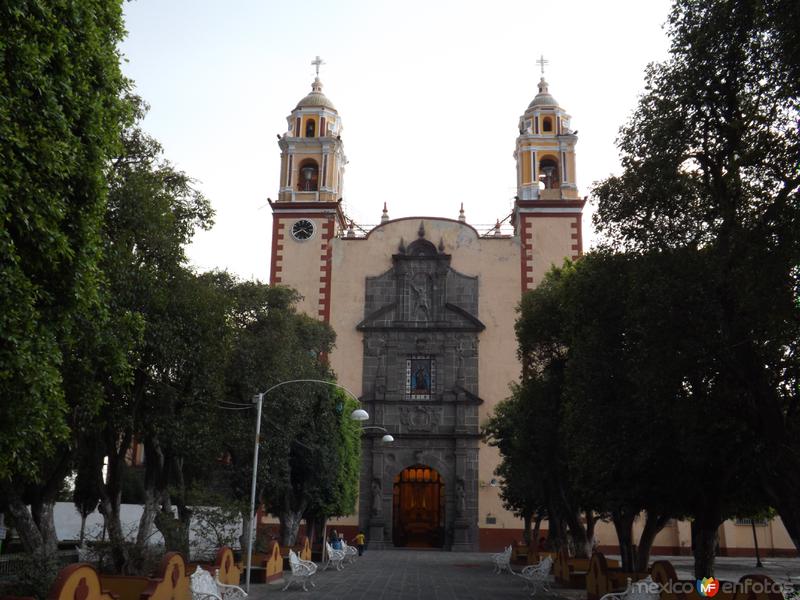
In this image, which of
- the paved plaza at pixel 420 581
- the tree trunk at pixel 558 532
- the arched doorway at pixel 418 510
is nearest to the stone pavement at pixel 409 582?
the paved plaza at pixel 420 581

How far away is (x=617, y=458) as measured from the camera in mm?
15359

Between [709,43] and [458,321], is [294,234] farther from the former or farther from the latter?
Result: [709,43]

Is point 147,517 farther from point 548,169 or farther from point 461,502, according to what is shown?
point 548,169

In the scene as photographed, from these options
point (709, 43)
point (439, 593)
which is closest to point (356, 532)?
point (439, 593)

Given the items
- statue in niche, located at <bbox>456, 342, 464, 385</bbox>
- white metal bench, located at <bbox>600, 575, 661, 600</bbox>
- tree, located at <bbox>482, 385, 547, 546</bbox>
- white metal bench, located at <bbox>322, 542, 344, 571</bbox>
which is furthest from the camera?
statue in niche, located at <bbox>456, 342, 464, 385</bbox>

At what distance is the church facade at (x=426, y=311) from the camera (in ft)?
125

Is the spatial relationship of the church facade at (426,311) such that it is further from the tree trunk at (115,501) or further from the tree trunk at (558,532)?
the tree trunk at (115,501)

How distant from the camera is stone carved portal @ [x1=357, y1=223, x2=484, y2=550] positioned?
3791cm

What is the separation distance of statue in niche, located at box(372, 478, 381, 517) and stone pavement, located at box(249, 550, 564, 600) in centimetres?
495

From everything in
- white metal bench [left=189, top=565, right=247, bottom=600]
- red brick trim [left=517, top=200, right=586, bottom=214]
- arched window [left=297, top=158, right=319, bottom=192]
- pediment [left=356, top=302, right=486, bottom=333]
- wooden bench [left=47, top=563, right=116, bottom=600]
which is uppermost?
arched window [left=297, top=158, right=319, bottom=192]

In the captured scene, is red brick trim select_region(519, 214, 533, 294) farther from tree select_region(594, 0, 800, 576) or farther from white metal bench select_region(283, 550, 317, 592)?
tree select_region(594, 0, 800, 576)

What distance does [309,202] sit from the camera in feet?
135

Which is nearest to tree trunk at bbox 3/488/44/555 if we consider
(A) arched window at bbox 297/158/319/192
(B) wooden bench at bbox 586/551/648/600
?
(B) wooden bench at bbox 586/551/648/600

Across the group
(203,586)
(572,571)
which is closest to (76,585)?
(203,586)
